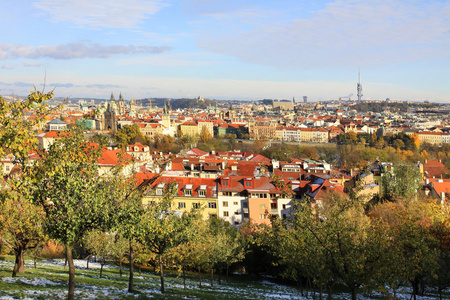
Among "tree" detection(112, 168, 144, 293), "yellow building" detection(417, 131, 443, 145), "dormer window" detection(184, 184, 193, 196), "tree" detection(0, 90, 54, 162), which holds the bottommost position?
"yellow building" detection(417, 131, 443, 145)

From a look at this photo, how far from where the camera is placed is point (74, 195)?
341 inches

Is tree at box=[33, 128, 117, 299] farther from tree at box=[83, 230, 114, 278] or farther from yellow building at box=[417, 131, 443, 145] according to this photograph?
yellow building at box=[417, 131, 443, 145]

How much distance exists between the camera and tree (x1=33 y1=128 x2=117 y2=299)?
8570mm

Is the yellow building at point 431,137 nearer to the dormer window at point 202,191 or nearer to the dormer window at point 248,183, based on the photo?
the dormer window at point 248,183

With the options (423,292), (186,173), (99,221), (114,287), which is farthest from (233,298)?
(186,173)

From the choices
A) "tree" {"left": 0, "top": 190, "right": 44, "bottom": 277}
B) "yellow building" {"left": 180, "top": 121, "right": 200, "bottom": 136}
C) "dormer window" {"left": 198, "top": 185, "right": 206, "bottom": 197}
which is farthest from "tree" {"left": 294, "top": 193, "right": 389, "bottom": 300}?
"yellow building" {"left": 180, "top": 121, "right": 200, "bottom": 136}

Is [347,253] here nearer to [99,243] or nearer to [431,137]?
[99,243]

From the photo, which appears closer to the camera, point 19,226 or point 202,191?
point 19,226

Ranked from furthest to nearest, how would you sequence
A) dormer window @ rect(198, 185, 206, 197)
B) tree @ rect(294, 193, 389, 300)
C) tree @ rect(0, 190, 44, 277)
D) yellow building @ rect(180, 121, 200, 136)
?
yellow building @ rect(180, 121, 200, 136) < dormer window @ rect(198, 185, 206, 197) < tree @ rect(0, 190, 44, 277) < tree @ rect(294, 193, 389, 300)

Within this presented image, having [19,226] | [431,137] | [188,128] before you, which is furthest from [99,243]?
[431,137]

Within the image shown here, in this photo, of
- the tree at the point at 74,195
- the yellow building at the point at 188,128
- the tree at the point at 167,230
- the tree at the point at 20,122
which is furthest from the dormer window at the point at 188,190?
the yellow building at the point at 188,128

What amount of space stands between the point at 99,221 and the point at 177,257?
31.0ft

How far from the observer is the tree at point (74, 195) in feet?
28.1

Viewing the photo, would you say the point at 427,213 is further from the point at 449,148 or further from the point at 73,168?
the point at 449,148
